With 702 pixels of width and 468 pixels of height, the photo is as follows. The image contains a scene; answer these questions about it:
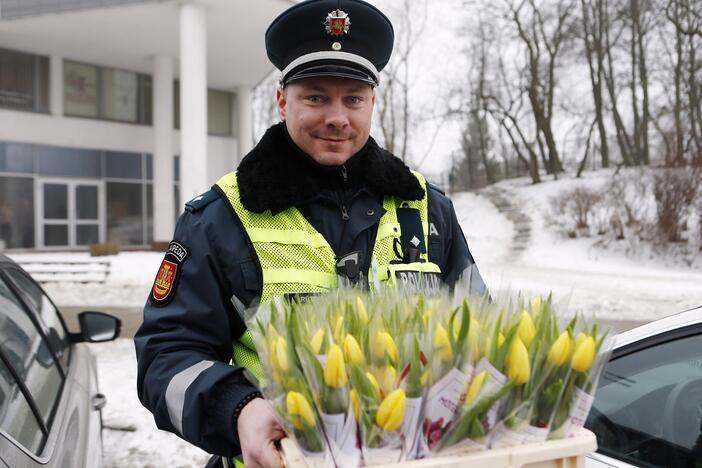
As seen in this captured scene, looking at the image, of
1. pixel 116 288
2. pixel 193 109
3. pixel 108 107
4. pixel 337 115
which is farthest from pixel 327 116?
pixel 108 107

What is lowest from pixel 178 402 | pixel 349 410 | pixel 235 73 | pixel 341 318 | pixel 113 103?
pixel 178 402

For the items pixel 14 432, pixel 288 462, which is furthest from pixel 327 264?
pixel 14 432

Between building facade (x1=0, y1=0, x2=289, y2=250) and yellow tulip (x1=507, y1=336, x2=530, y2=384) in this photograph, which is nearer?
yellow tulip (x1=507, y1=336, x2=530, y2=384)

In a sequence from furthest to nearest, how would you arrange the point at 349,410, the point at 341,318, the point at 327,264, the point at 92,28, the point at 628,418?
1. the point at 92,28
2. the point at 628,418
3. the point at 327,264
4. the point at 341,318
5. the point at 349,410

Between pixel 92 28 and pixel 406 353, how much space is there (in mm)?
17532

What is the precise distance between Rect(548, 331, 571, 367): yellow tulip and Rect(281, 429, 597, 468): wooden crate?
13cm

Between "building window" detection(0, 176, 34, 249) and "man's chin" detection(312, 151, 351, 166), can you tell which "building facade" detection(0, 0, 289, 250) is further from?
"man's chin" detection(312, 151, 351, 166)

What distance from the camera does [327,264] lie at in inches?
61.7

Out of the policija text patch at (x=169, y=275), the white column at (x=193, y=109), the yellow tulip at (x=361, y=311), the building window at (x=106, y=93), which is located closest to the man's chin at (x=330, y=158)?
the policija text patch at (x=169, y=275)

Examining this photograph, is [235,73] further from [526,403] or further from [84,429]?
[526,403]

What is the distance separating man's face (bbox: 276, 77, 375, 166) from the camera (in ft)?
5.13

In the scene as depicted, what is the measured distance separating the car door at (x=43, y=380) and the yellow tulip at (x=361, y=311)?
3.41 feet

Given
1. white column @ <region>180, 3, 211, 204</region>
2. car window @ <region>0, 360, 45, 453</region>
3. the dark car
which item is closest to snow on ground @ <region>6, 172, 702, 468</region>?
the dark car

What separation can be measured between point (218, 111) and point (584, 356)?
21.5 m
